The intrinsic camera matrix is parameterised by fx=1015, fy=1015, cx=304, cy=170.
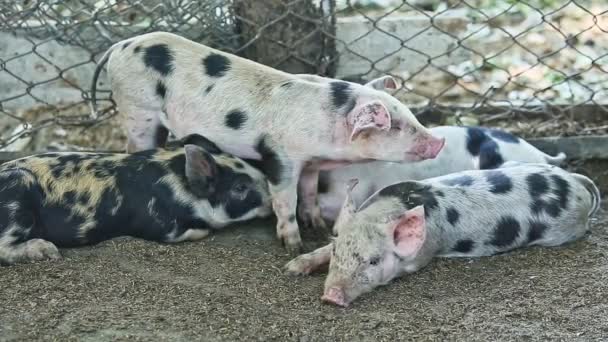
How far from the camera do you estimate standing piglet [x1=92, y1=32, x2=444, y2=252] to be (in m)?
3.89

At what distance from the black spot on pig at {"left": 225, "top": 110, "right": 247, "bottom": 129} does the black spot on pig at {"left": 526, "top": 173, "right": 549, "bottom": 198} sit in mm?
1161

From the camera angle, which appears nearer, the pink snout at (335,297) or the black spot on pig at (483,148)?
the pink snout at (335,297)

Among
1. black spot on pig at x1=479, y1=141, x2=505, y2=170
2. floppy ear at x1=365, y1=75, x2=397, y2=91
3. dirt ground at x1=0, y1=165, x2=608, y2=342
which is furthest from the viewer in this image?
black spot on pig at x1=479, y1=141, x2=505, y2=170

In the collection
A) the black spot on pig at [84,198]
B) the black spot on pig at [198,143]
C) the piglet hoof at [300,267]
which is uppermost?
the black spot on pig at [198,143]

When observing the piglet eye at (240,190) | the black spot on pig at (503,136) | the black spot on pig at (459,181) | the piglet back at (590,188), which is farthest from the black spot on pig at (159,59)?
the piglet back at (590,188)

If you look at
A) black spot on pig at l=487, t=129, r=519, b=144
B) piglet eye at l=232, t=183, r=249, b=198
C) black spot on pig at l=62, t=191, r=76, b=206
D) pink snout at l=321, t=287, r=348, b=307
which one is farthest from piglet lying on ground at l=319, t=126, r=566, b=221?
black spot on pig at l=62, t=191, r=76, b=206

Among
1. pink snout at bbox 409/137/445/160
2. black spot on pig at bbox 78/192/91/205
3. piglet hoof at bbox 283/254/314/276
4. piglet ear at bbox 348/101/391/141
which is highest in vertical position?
piglet ear at bbox 348/101/391/141

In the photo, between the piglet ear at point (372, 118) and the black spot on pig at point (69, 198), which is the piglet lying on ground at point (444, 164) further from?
the black spot on pig at point (69, 198)

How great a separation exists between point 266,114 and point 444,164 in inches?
35.8

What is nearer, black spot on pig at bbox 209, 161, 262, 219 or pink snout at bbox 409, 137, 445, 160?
pink snout at bbox 409, 137, 445, 160

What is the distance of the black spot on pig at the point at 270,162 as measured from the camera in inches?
156

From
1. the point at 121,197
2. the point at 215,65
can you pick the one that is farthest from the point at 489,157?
the point at 121,197

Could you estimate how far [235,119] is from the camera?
160 inches

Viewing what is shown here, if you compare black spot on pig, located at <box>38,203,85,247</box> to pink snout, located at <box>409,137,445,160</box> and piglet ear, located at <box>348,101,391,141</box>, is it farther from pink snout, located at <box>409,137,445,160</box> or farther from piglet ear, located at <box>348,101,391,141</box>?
pink snout, located at <box>409,137,445,160</box>
